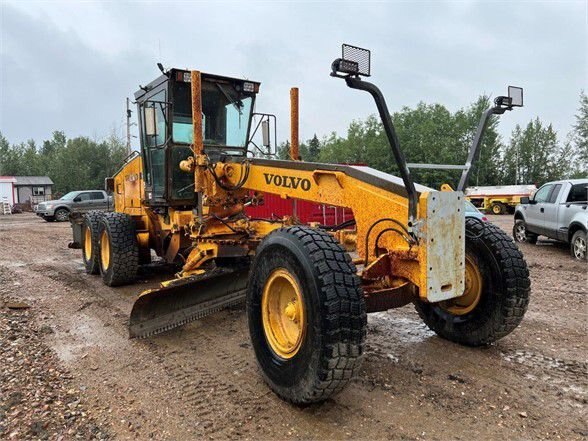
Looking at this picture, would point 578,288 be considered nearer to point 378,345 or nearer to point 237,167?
point 378,345

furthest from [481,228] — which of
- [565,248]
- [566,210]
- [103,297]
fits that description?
[565,248]

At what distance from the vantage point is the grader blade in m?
4.75

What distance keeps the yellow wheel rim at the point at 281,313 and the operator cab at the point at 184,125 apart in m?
2.93

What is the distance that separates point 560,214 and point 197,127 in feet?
28.7

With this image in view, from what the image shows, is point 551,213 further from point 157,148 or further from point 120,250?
point 120,250

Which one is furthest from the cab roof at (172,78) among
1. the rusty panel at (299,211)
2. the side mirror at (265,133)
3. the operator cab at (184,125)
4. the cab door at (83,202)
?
the cab door at (83,202)

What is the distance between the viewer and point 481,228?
420 cm

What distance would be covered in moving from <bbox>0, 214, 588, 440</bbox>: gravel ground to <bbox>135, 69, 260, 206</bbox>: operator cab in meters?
1.94

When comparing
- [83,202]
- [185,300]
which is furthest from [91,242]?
[83,202]

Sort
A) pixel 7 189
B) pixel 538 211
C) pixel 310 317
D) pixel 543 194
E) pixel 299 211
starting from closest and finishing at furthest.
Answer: pixel 310 317, pixel 299 211, pixel 538 211, pixel 543 194, pixel 7 189

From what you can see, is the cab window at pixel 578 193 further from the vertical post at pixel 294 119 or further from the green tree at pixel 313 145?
the green tree at pixel 313 145

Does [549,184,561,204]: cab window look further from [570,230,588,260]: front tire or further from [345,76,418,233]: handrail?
[345,76,418,233]: handrail

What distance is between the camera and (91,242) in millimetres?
8078

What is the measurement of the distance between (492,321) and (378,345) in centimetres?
108
